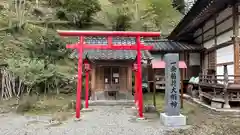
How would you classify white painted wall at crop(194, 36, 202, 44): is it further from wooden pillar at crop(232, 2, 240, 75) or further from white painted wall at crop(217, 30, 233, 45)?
wooden pillar at crop(232, 2, 240, 75)

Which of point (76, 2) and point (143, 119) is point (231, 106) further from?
point (76, 2)

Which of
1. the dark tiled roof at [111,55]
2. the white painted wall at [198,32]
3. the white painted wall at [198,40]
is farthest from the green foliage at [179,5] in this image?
the dark tiled roof at [111,55]

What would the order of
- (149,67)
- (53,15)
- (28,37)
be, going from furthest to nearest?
(53,15) < (28,37) < (149,67)

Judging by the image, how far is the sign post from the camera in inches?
276

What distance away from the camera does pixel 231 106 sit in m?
9.23

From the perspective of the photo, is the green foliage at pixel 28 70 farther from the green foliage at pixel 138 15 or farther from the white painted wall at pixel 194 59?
the green foliage at pixel 138 15

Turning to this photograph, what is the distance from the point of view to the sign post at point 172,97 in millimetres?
7004

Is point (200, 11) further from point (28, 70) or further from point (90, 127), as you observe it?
point (28, 70)

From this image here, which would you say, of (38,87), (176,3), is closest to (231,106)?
(38,87)

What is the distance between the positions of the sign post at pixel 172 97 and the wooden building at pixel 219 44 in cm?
218

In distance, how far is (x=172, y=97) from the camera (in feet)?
24.1

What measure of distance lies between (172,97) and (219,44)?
5.56 metres

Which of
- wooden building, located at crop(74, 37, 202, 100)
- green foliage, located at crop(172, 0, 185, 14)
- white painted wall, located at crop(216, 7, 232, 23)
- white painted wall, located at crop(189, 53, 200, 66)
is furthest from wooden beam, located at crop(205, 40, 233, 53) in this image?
green foliage, located at crop(172, 0, 185, 14)

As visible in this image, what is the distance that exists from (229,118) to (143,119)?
2.86 meters
